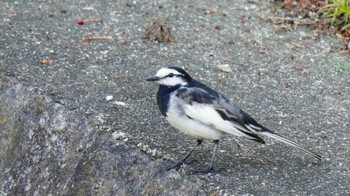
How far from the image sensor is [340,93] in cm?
709

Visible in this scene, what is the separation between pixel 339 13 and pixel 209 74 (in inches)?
75.9

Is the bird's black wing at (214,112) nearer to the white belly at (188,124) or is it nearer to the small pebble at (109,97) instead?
the white belly at (188,124)

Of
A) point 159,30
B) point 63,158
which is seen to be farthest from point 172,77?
point 159,30

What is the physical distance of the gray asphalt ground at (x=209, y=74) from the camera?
5734 mm

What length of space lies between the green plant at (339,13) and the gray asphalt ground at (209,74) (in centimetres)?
28

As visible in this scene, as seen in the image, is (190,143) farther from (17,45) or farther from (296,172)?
(17,45)

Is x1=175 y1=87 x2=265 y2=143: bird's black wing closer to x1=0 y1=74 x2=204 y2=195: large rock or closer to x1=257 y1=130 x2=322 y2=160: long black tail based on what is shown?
x1=257 y1=130 x2=322 y2=160: long black tail

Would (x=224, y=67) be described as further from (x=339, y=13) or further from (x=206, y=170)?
(x=206, y=170)

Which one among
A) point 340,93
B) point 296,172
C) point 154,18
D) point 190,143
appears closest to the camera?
point 296,172

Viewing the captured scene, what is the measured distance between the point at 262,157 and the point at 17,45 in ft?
9.73

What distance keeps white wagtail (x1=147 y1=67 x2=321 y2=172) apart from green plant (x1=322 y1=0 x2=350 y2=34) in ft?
11.0

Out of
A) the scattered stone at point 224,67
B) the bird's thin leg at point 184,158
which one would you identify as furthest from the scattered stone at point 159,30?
the bird's thin leg at point 184,158

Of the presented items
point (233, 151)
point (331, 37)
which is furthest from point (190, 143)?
point (331, 37)

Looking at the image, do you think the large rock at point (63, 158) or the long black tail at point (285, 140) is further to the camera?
the large rock at point (63, 158)
